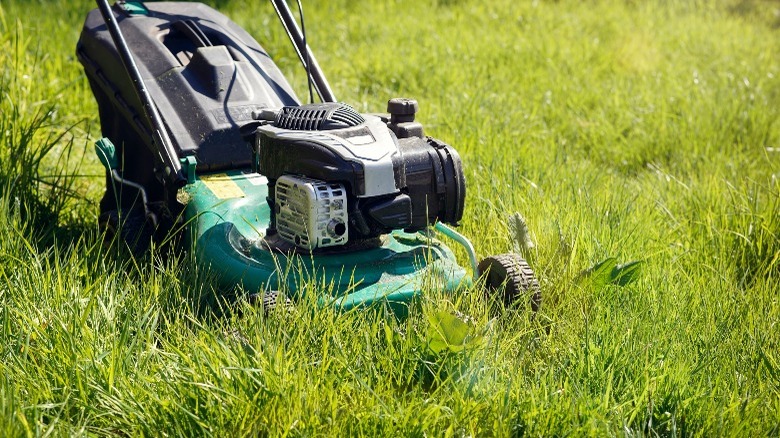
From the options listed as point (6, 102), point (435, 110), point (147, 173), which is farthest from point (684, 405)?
point (6, 102)

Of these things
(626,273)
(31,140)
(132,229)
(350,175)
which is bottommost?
(626,273)

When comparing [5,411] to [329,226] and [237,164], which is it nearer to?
[329,226]

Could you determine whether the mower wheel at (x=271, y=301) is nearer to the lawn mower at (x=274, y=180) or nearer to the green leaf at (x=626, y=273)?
the lawn mower at (x=274, y=180)

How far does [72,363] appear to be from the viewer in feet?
6.82

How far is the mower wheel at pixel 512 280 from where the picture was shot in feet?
8.45

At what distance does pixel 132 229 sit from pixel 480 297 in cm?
108

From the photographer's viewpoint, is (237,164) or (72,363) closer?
(72,363)

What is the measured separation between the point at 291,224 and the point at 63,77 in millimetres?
2396

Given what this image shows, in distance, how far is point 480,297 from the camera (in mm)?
2539

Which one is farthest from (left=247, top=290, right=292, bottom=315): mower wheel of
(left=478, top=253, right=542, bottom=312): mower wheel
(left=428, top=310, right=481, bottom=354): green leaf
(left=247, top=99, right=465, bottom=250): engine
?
(left=478, top=253, right=542, bottom=312): mower wheel

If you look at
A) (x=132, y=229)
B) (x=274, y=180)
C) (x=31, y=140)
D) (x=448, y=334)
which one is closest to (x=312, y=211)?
(x=274, y=180)

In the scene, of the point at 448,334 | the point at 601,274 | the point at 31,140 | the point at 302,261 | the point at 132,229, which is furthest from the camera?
the point at 31,140

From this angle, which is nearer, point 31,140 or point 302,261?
point 302,261

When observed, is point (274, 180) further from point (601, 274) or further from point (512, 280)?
point (601, 274)
